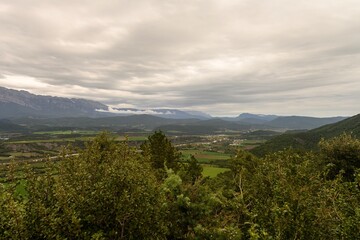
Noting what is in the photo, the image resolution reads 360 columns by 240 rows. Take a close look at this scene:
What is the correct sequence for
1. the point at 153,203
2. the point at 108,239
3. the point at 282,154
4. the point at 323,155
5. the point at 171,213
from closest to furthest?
the point at 108,239 < the point at 153,203 < the point at 171,213 < the point at 282,154 < the point at 323,155

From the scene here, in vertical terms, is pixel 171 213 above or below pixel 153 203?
below

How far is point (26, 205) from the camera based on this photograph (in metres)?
13.4

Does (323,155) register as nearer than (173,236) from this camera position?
No

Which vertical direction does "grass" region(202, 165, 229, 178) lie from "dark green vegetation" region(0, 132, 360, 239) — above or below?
below

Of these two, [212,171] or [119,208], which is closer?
[119,208]

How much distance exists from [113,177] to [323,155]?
4146cm

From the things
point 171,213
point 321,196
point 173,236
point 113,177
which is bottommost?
point 173,236

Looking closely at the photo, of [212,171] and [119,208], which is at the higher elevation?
[119,208]

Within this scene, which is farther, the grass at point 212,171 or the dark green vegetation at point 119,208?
the grass at point 212,171

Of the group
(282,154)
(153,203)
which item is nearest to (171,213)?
(153,203)

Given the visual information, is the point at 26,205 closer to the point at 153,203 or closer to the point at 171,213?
the point at 153,203

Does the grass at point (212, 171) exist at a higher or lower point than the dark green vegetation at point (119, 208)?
lower

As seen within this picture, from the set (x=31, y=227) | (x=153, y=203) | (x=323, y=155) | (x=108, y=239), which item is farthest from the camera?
(x=323, y=155)

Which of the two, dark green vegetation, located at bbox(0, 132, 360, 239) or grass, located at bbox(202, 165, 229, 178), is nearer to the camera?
dark green vegetation, located at bbox(0, 132, 360, 239)
